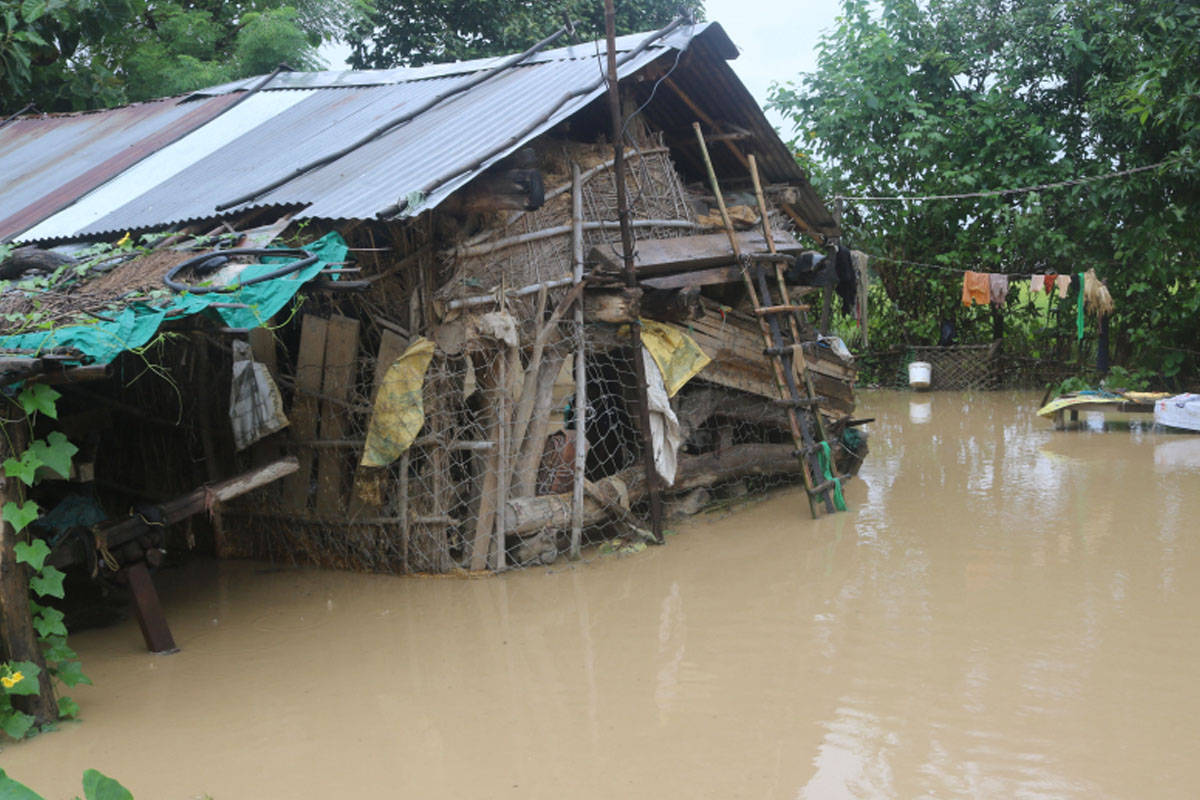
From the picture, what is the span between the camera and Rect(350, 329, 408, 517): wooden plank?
6.82m

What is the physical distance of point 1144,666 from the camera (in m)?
5.18

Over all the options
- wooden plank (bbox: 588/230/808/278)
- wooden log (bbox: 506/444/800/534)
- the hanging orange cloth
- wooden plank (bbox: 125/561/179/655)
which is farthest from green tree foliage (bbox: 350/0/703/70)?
wooden plank (bbox: 125/561/179/655)

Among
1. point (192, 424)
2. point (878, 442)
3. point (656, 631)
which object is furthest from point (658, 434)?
point (878, 442)

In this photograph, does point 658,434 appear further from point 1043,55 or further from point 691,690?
point 1043,55

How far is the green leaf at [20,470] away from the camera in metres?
4.43

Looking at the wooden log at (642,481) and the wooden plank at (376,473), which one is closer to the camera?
the wooden plank at (376,473)

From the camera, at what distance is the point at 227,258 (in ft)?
18.2

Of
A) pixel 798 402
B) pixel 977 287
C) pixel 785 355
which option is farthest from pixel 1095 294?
pixel 798 402

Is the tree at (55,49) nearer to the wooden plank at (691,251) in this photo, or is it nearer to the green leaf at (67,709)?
the wooden plank at (691,251)

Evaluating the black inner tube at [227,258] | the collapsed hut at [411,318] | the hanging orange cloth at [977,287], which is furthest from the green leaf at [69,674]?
the hanging orange cloth at [977,287]

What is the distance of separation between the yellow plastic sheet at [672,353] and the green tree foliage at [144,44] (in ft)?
27.7

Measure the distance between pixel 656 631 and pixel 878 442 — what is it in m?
7.81

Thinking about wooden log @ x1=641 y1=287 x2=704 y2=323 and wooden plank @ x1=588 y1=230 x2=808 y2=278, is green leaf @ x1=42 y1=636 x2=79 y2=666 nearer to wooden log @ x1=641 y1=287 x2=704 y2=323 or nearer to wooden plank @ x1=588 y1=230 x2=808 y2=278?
wooden plank @ x1=588 y1=230 x2=808 y2=278

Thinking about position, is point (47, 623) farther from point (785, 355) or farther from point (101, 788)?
point (785, 355)
